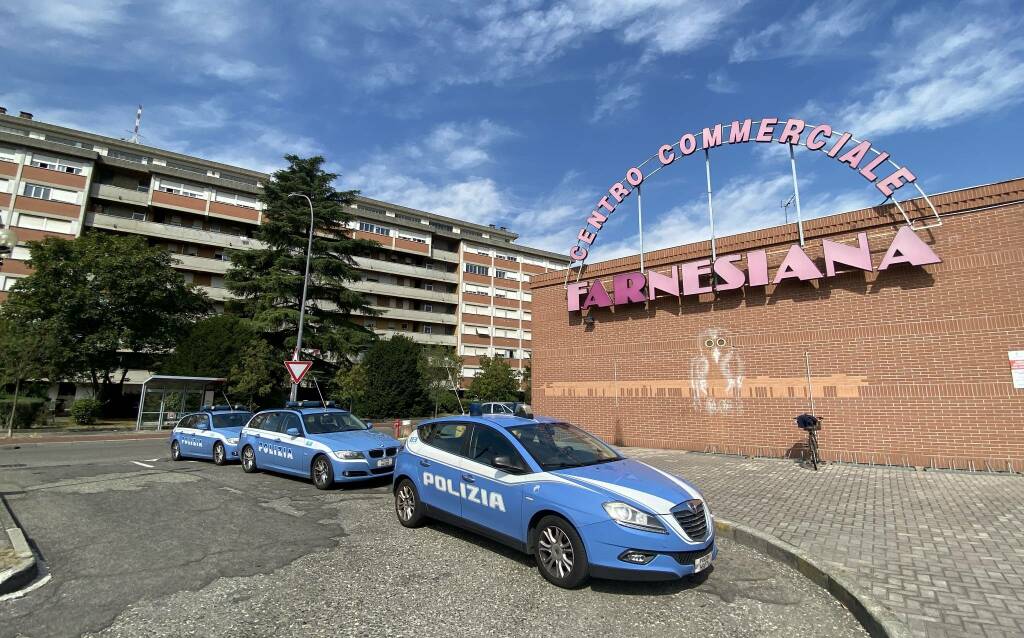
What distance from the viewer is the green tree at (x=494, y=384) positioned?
4741 centimetres

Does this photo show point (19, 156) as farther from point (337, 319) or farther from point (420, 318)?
point (420, 318)

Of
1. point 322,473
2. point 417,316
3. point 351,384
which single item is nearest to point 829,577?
point 322,473

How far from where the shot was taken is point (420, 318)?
57.6 meters

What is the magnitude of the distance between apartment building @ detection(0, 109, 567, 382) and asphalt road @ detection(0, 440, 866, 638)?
28.5 m

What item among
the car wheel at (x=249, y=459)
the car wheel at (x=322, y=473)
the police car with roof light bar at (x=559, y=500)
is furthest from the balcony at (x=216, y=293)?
the police car with roof light bar at (x=559, y=500)

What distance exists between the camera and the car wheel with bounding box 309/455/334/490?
351 inches

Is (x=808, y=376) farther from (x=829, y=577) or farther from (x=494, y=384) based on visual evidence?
(x=494, y=384)

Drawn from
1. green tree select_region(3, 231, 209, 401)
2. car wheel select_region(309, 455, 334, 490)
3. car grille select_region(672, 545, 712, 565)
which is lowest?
car wheel select_region(309, 455, 334, 490)

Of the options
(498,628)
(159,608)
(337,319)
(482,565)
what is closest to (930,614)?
(498,628)

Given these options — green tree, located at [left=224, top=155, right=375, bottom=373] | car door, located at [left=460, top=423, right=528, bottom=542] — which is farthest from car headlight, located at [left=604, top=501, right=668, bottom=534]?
green tree, located at [left=224, top=155, right=375, bottom=373]

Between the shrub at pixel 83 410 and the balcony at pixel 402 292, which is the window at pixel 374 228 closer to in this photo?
the balcony at pixel 402 292

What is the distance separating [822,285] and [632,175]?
6810mm

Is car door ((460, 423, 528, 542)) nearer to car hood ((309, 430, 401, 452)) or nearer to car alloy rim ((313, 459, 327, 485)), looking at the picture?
car hood ((309, 430, 401, 452))

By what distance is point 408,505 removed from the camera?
6.54 meters
